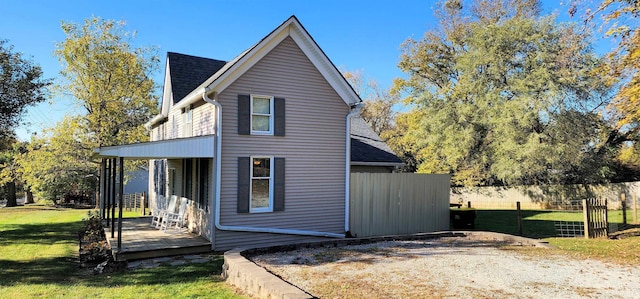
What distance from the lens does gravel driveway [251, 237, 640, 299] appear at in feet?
18.2

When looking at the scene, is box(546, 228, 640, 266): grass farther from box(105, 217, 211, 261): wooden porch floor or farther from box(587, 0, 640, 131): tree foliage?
box(105, 217, 211, 261): wooden porch floor

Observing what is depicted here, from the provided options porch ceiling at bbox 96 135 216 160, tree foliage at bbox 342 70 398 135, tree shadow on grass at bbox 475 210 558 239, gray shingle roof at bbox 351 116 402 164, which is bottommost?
tree shadow on grass at bbox 475 210 558 239

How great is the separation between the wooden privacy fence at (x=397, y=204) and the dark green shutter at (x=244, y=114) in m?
3.79

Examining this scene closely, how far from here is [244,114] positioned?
10.2m

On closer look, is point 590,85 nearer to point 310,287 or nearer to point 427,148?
point 427,148

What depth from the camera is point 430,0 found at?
2906cm

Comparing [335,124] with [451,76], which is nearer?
[335,124]

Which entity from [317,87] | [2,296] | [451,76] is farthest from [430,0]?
[2,296]

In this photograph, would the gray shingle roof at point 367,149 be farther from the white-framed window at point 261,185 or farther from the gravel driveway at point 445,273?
the gravel driveway at point 445,273

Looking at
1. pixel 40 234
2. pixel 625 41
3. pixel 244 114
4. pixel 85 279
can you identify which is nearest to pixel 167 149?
pixel 244 114

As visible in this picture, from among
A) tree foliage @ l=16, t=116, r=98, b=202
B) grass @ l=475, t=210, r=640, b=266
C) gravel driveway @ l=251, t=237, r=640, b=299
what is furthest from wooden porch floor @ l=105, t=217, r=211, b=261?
grass @ l=475, t=210, r=640, b=266

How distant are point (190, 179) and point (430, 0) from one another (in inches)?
968

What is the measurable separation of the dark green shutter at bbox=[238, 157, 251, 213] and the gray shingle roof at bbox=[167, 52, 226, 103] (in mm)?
4775

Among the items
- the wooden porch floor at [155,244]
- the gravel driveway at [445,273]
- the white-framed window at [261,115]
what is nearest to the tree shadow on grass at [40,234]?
the wooden porch floor at [155,244]
